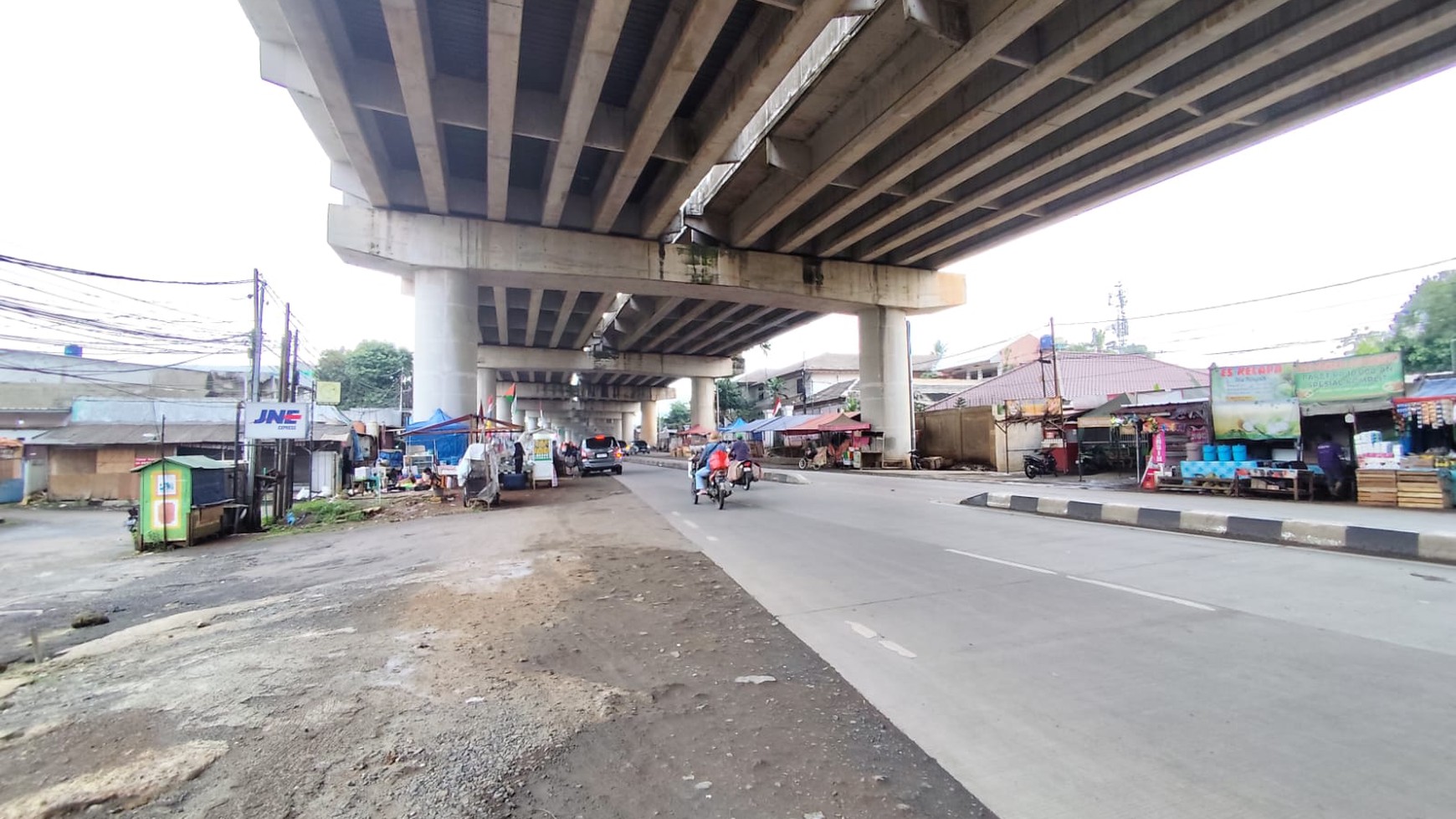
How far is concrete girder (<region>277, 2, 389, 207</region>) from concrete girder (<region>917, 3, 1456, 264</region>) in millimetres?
16886

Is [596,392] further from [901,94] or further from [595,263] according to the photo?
[901,94]

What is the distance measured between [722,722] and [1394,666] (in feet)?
13.7

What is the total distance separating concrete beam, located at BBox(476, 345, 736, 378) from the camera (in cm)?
4222

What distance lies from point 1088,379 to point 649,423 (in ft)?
171

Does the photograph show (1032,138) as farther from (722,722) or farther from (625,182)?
(722,722)

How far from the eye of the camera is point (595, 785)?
2.82 m

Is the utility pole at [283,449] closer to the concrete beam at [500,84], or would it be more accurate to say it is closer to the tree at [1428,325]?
the concrete beam at [500,84]

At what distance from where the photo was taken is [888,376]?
26.6 metres

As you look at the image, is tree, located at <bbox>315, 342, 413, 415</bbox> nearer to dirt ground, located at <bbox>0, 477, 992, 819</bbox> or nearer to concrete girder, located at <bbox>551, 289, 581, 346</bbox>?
concrete girder, located at <bbox>551, 289, 581, 346</bbox>

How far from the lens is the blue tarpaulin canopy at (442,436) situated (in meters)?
17.4

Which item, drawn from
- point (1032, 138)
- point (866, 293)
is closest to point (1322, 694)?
point (1032, 138)

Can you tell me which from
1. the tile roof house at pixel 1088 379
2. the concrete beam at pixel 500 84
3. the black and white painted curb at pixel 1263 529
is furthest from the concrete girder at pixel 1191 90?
the tile roof house at pixel 1088 379

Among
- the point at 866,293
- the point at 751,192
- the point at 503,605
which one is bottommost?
the point at 503,605

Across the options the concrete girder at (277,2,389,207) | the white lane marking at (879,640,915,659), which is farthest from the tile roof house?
the white lane marking at (879,640,915,659)
